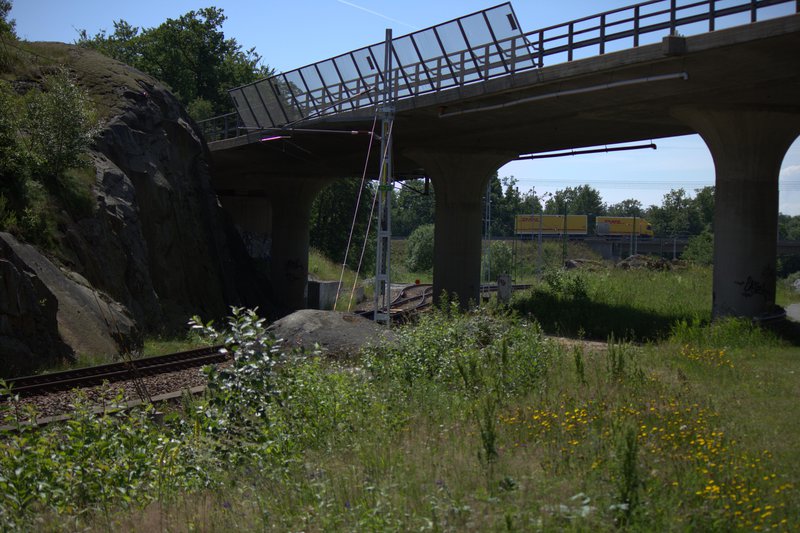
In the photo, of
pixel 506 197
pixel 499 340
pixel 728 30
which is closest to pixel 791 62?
pixel 728 30

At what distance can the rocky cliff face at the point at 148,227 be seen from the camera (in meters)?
20.4

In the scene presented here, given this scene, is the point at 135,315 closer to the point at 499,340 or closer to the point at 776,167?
the point at 499,340

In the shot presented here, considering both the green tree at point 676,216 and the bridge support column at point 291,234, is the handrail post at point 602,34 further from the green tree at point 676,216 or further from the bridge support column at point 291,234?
the green tree at point 676,216

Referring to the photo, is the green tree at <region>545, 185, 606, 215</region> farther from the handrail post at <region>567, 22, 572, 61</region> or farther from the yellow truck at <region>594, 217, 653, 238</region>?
the handrail post at <region>567, 22, 572, 61</region>

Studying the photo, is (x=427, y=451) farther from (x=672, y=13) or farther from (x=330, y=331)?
(x=672, y=13)

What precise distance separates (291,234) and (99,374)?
29563mm

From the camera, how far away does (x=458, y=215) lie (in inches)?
1262

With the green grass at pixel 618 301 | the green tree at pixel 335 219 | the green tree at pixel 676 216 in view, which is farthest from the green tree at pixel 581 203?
the green grass at pixel 618 301

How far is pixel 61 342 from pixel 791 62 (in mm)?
16956

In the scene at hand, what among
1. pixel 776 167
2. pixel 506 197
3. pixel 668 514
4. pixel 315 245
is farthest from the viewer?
pixel 506 197

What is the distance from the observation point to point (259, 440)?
7941 mm

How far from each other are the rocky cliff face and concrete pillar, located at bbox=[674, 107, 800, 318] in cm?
1557

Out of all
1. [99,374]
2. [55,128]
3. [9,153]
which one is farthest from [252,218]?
[99,374]

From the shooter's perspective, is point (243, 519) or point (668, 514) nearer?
point (668, 514)
